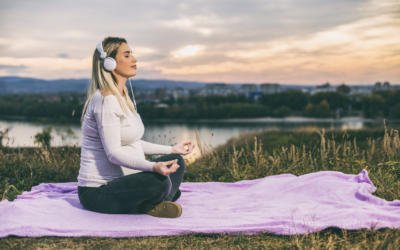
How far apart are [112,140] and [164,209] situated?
722 millimetres

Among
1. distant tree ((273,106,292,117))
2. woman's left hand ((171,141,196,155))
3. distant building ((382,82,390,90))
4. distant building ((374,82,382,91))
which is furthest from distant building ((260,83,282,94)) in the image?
woman's left hand ((171,141,196,155))

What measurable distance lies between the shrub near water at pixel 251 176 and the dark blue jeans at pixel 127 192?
27cm

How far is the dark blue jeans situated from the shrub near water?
0.88 feet

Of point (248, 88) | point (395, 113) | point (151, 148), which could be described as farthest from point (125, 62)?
point (248, 88)

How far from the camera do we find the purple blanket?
2307 millimetres

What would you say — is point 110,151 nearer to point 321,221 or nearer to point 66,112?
point 321,221

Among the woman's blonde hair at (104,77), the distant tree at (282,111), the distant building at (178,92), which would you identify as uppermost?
the distant building at (178,92)

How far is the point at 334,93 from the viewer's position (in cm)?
7438

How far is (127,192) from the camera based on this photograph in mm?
2307

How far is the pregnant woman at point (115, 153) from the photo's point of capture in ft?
7.40

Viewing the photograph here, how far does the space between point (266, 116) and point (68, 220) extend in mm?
65127

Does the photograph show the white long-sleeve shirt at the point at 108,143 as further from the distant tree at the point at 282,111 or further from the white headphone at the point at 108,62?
the distant tree at the point at 282,111

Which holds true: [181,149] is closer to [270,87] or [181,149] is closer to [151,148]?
[151,148]

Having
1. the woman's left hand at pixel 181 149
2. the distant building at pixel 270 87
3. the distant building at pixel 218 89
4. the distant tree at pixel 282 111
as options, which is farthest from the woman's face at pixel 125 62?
the distant building at pixel 270 87
